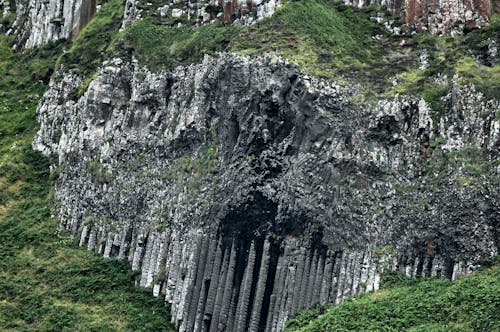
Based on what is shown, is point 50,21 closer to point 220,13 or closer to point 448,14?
point 220,13

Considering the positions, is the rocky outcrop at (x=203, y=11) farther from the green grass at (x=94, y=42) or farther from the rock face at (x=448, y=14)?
the rock face at (x=448, y=14)

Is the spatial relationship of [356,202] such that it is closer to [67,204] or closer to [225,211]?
[225,211]

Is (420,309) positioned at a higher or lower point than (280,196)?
lower

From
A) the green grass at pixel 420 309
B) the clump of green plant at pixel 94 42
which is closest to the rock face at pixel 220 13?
the clump of green plant at pixel 94 42

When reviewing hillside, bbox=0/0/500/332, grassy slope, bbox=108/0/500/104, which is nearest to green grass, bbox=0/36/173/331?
hillside, bbox=0/0/500/332

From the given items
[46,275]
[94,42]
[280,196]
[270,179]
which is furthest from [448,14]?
[46,275]

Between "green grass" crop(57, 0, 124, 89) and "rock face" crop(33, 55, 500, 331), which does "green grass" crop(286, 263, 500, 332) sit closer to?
"rock face" crop(33, 55, 500, 331)

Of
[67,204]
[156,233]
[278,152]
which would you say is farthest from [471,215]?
[67,204]
